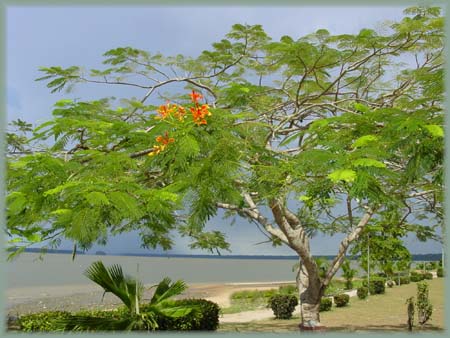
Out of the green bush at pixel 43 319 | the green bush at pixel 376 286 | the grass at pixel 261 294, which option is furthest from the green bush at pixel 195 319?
the grass at pixel 261 294

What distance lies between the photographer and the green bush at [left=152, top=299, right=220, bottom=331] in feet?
25.5

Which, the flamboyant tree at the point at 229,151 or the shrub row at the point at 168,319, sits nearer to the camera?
the flamboyant tree at the point at 229,151

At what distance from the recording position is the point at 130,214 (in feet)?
11.5

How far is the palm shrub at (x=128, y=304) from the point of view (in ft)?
22.6

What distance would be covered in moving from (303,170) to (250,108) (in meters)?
3.19

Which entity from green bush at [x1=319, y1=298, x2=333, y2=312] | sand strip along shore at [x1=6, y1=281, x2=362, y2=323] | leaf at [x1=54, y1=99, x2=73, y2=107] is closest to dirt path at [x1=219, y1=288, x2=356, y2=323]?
sand strip along shore at [x1=6, y1=281, x2=362, y2=323]

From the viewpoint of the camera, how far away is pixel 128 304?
284 inches

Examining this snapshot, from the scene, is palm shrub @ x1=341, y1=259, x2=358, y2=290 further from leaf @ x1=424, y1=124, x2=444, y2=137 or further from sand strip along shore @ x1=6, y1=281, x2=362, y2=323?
leaf @ x1=424, y1=124, x2=444, y2=137

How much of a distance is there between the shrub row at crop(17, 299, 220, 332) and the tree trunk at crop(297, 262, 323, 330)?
62.5 inches

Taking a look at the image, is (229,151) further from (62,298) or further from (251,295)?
(62,298)

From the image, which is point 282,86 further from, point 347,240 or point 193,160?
point 193,160

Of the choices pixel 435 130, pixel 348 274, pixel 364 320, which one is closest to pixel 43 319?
pixel 435 130

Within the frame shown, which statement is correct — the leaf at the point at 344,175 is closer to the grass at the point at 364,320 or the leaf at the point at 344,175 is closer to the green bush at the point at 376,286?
the grass at the point at 364,320

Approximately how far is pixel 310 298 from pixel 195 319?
2.22 metres
